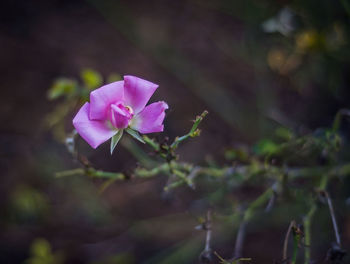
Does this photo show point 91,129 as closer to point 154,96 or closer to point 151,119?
point 151,119

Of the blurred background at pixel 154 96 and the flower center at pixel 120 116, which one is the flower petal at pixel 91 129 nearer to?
the flower center at pixel 120 116

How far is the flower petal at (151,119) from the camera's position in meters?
0.84

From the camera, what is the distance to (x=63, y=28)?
2.60m

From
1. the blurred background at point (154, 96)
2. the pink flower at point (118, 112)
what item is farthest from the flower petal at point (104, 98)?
the blurred background at point (154, 96)

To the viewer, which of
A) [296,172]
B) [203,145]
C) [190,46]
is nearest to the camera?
[296,172]

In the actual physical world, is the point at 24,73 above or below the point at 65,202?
above

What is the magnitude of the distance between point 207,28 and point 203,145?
37.0 inches

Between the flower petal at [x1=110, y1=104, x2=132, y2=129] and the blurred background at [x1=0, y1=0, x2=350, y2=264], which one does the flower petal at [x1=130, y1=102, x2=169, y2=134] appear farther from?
the blurred background at [x1=0, y1=0, x2=350, y2=264]

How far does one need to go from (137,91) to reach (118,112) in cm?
8

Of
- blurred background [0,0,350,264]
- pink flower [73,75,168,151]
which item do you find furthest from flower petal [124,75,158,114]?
blurred background [0,0,350,264]

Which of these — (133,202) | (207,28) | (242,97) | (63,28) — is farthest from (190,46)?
(133,202)

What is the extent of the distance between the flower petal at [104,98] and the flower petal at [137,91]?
0.06ft

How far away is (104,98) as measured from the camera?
2.97 feet

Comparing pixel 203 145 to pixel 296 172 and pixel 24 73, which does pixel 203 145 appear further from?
pixel 24 73
